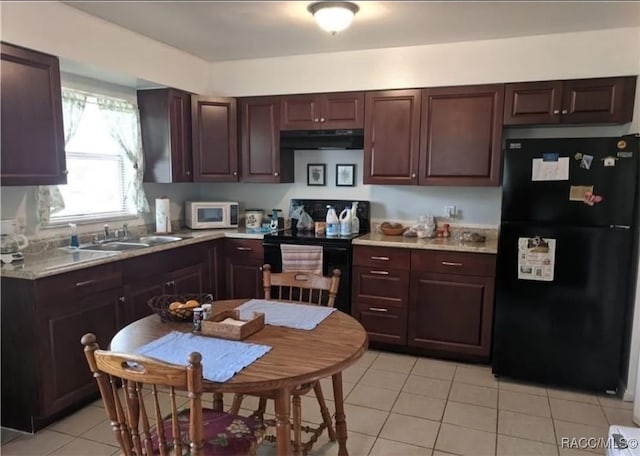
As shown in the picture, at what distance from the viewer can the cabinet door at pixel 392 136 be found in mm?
3457

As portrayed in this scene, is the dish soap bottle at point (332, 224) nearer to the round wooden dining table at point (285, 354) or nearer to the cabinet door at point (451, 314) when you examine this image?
the cabinet door at point (451, 314)

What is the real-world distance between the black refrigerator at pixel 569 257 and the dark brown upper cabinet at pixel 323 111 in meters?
1.25

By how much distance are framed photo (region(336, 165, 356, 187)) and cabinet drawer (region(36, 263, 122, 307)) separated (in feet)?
6.64

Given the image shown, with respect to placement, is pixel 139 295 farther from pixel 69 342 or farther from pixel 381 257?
pixel 381 257

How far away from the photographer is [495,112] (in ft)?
10.7

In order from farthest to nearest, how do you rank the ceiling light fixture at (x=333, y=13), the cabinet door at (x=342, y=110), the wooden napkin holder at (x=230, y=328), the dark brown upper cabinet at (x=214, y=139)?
the dark brown upper cabinet at (x=214, y=139) → the cabinet door at (x=342, y=110) → the ceiling light fixture at (x=333, y=13) → the wooden napkin holder at (x=230, y=328)

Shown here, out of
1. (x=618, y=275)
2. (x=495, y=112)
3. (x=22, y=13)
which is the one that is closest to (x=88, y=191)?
(x=22, y=13)

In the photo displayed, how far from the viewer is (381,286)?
11.3 feet

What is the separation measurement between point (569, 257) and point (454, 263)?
735mm

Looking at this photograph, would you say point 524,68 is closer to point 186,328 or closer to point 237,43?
point 237,43

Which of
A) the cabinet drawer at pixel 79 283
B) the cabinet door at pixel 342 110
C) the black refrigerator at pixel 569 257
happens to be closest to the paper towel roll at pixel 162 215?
the cabinet drawer at pixel 79 283

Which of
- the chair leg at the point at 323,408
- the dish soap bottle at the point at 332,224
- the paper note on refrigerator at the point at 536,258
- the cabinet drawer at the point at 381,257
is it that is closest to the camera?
the chair leg at the point at 323,408

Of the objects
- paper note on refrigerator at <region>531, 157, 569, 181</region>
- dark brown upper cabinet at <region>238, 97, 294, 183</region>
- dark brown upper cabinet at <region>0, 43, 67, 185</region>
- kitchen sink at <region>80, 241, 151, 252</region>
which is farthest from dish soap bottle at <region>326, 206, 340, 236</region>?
dark brown upper cabinet at <region>0, 43, 67, 185</region>

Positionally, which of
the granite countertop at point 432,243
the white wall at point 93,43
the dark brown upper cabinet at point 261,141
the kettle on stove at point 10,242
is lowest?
the granite countertop at point 432,243
